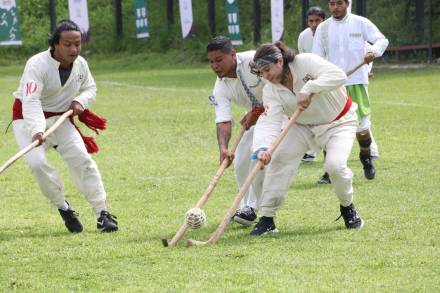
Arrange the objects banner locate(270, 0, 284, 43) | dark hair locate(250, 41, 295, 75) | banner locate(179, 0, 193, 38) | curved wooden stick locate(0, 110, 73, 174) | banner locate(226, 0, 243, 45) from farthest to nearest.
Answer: banner locate(179, 0, 193, 38), banner locate(226, 0, 243, 45), banner locate(270, 0, 284, 43), curved wooden stick locate(0, 110, 73, 174), dark hair locate(250, 41, 295, 75)

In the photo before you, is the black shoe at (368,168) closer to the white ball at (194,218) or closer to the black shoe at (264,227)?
the black shoe at (264,227)

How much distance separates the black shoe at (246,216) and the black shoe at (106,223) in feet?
3.28

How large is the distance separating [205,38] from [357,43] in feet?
86.6

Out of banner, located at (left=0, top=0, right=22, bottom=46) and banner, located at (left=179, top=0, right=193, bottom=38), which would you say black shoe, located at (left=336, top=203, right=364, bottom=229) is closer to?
banner, located at (left=179, top=0, right=193, bottom=38)

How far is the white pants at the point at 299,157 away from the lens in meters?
8.43

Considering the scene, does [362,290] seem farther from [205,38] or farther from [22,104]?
[205,38]

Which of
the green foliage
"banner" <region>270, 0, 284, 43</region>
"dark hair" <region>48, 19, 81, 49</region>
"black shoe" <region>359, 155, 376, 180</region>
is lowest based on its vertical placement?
the green foliage

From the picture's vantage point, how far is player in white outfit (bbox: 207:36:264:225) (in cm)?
845

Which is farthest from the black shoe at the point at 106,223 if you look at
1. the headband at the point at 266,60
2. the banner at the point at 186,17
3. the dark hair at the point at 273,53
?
the banner at the point at 186,17

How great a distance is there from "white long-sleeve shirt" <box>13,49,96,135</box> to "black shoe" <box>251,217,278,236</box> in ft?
5.72

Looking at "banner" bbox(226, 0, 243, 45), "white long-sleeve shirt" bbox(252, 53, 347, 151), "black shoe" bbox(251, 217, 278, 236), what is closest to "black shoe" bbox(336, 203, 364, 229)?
"black shoe" bbox(251, 217, 278, 236)

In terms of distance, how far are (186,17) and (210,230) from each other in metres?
27.5

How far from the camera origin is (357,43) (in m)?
11.8

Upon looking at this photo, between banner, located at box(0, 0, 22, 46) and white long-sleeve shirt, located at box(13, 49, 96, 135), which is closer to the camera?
white long-sleeve shirt, located at box(13, 49, 96, 135)
